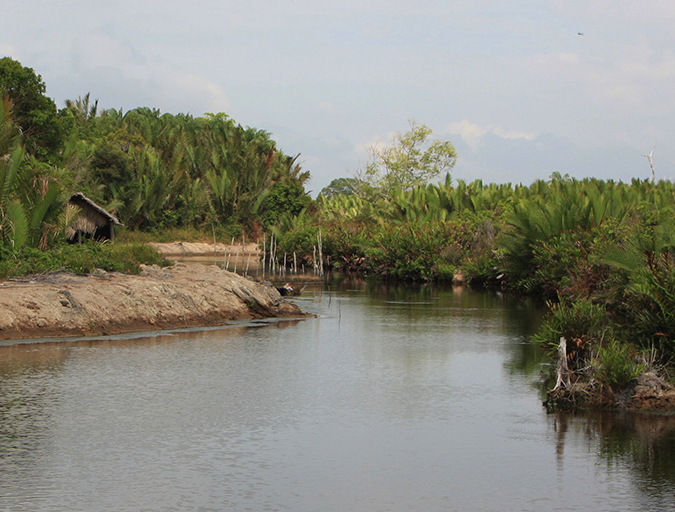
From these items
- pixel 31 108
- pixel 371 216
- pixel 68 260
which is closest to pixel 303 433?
pixel 68 260

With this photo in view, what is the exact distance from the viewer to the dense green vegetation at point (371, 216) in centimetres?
1146

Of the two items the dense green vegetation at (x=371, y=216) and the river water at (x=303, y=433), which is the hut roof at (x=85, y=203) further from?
the river water at (x=303, y=433)

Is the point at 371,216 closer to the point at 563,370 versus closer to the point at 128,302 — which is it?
the point at 128,302

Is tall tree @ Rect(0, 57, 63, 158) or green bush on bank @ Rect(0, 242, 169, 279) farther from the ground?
tall tree @ Rect(0, 57, 63, 158)

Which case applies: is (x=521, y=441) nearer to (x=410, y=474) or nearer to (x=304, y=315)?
(x=410, y=474)

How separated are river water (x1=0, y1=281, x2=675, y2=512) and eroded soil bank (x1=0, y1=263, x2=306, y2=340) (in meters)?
0.81

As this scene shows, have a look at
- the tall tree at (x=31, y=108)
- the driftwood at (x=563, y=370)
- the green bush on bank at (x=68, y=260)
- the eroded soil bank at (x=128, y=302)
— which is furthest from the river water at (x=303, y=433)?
the tall tree at (x=31, y=108)

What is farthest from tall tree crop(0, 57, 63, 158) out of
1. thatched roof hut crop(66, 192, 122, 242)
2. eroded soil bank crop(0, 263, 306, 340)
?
eroded soil bank crop(0, 263, 306, 340)

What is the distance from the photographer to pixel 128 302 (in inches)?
639

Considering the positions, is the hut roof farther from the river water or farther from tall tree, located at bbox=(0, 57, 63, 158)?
the river water

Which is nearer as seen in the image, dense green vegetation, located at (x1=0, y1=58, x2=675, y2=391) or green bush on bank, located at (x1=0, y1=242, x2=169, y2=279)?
dense green vegetation, located at (x1=0, y1=58, x2=675, y2=391)

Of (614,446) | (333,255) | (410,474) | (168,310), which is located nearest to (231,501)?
(410,474)

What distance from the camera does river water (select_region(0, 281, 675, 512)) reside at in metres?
7.19

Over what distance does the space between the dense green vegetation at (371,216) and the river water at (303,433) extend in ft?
→ 5.30
